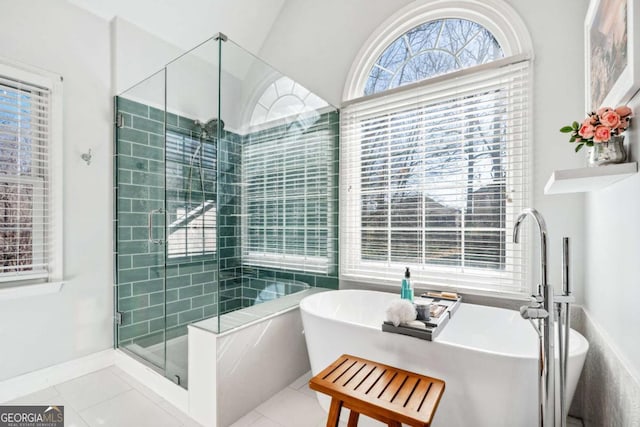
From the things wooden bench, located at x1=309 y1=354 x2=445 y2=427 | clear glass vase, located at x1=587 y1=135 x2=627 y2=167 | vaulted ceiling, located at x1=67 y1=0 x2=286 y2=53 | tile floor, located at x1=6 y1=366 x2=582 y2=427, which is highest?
vaulted ceiling, located at x1=67 y1=0 x2=286 y2=53

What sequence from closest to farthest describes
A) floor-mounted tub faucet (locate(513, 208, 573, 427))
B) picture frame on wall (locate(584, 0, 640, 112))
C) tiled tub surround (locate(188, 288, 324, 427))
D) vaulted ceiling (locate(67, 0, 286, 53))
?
picture frame on wall (locate(584, 0, 640, 112))
floor-mounted tub faucet (locate(513, 208, 573, 427))
tiled tub surround (locate(188, 288, 324, 427))
vaulted ceiling (locate(67, 0, 286, 53))

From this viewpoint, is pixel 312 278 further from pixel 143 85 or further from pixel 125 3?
pixel 125 3

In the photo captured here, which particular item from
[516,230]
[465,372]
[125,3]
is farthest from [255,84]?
[465,372]

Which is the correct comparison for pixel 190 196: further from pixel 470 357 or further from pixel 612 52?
pixel 612 52

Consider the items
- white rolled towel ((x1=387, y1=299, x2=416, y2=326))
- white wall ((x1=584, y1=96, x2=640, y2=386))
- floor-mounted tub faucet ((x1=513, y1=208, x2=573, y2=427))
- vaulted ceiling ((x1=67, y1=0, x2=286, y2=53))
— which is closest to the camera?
white wall ((x1=584, y1=96, x2=640, y2=386))

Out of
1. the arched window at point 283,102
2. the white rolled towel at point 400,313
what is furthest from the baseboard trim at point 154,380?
the arched window at point 283,102

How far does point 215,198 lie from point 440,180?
1.59 metres

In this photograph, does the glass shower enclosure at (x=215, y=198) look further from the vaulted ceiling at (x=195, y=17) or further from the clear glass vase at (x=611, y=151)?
the clear glass vase at (x=611, y=151)

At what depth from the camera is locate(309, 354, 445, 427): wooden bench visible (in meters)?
1.21

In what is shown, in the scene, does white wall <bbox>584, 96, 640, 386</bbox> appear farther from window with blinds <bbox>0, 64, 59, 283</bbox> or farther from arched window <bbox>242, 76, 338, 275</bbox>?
window with blinds <bbox>0, 64, 59, 283</bbox>

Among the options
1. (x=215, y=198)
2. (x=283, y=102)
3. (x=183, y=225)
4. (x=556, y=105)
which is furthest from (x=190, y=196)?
(x=556, y=105)

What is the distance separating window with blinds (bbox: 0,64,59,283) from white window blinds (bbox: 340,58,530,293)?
2215mm

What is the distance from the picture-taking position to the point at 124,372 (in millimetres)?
2391

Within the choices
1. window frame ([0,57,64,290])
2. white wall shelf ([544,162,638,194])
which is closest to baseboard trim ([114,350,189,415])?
window frame ([0,57,64,290])
